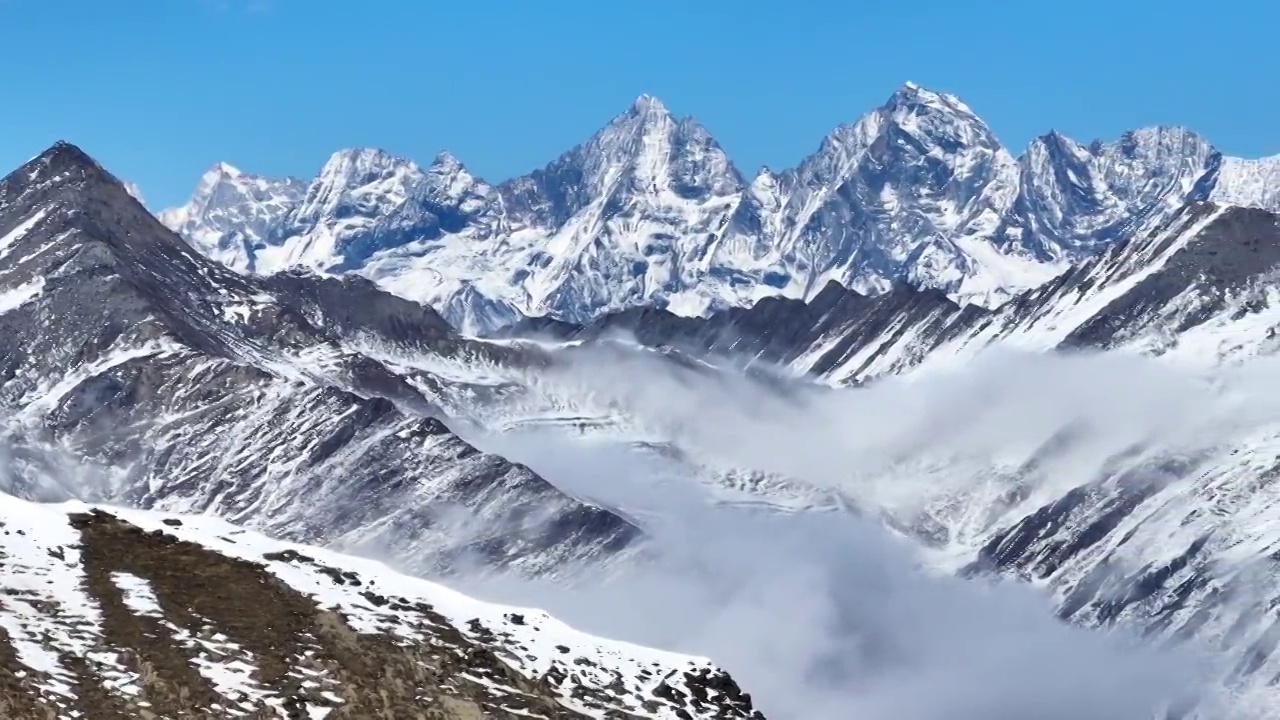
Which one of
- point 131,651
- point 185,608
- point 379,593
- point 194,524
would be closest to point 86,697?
point 131,651

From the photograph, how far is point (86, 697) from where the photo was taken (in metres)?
96.9

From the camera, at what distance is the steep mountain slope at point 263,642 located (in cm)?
9956

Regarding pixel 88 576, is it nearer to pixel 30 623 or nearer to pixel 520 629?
pixel 30 623

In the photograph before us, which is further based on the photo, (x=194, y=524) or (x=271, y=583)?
(x=194, y=524)

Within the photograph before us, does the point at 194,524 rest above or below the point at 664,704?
above

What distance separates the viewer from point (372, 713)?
100812mm

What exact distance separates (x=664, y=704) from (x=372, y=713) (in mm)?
18455

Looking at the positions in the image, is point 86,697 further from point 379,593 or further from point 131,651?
point 379,593

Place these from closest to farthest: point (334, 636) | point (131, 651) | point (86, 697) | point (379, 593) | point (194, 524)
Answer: point (86, 697), point (131, 651), point (334, 636), point (379, 593), point (194, 524)

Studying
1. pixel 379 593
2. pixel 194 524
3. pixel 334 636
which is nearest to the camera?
pixel 334 636

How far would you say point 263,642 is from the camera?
352 ft

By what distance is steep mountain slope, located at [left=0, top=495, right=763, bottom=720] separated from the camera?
99.6m

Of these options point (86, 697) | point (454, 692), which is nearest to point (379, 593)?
point (454, 692)

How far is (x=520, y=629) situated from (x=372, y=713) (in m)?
20.1
